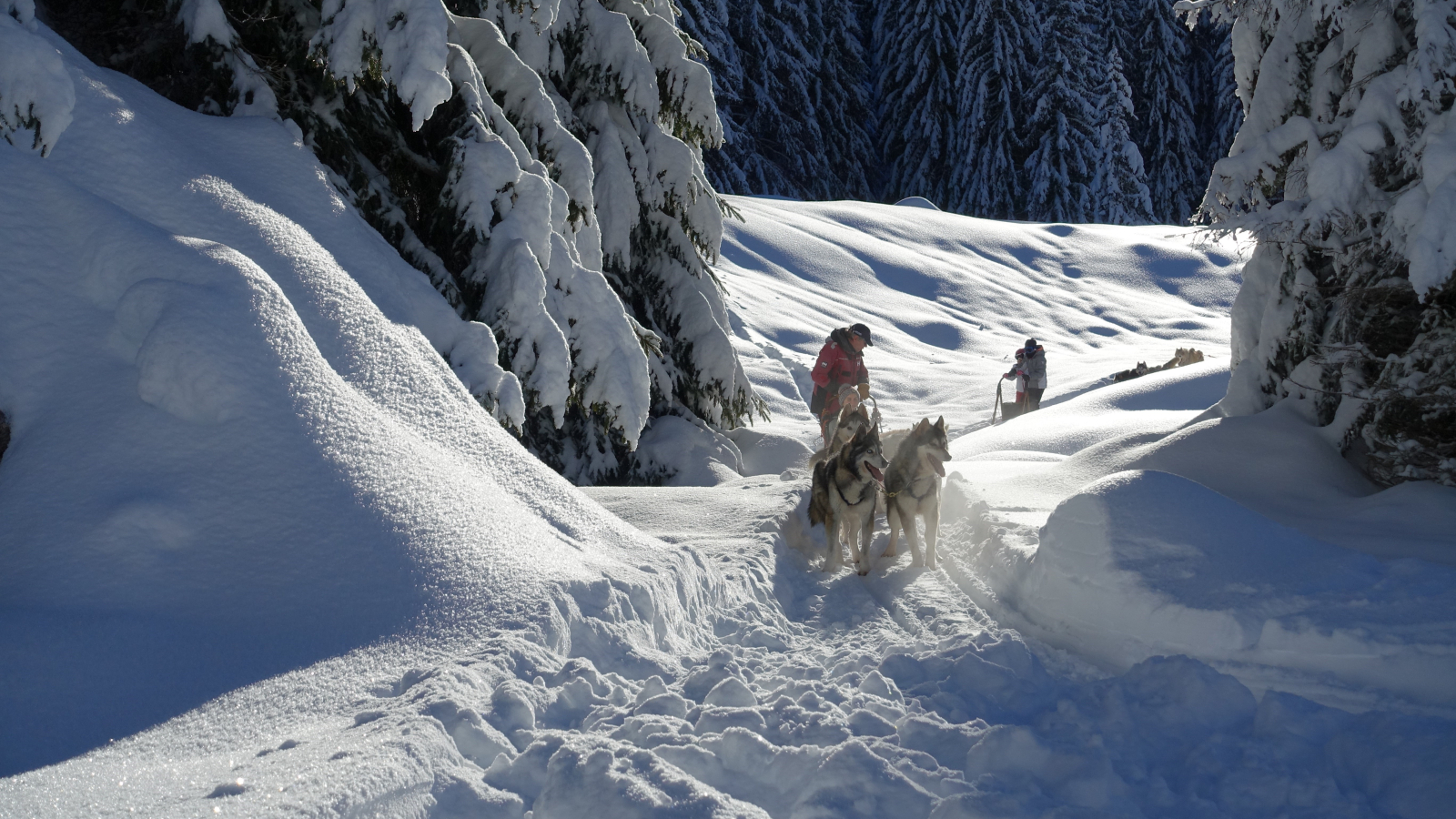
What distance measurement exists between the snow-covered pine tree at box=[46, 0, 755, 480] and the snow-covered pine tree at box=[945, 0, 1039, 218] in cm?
3467

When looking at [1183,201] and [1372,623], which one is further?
[1183,201]

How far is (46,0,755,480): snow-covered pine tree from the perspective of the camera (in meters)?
5.47

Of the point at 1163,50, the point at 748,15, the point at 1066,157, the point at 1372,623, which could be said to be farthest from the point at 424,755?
the point at 1163,50

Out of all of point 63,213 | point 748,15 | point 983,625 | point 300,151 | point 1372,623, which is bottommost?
point 983,625

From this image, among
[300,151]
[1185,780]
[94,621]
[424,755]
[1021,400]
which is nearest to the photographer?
[424,755]

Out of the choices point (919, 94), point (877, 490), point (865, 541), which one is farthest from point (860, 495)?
point (919, 94)

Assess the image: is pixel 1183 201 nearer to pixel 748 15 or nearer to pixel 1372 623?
pixel 748 15

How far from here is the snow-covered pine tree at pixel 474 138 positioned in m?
5.47

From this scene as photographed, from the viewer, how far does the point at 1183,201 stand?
45094 mm

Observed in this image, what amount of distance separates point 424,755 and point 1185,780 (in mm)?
2515

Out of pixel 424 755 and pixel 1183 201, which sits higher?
pixel 1183 201

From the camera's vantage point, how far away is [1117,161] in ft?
130

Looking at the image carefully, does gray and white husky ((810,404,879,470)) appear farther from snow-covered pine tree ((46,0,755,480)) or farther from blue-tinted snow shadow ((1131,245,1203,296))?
blue-tinted snow shadow ((1131,245,1203,296))

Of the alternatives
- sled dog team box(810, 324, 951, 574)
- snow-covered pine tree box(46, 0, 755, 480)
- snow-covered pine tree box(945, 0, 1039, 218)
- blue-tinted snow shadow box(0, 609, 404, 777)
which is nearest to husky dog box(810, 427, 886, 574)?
sled dog team box(810, 324, 951, 574)
